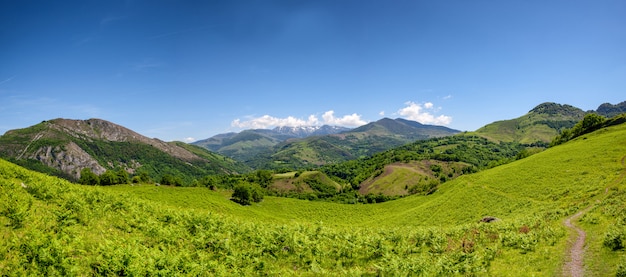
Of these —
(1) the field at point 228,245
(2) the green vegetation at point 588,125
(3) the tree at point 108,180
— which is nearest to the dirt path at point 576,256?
(1) the field at point 228,245

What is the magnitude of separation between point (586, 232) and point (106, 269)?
44.6m

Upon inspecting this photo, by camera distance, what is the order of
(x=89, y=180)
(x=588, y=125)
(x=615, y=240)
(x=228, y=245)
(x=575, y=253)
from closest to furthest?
(x=228, y=245), (x=615, y=240), (x=575, y=253), (x=89, y=180), (x=588, y=125)

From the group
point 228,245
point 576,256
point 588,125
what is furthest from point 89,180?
point 588,125

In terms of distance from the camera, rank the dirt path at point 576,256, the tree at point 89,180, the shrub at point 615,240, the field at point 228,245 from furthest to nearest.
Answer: the tree at point 89,180 < the shrub at point 615,240 < the dirt path at point 576,256 < the field at point 228,245

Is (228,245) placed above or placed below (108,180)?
below

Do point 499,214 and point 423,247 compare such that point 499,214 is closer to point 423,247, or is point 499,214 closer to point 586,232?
point 586,232

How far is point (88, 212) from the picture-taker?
23094 millimetres

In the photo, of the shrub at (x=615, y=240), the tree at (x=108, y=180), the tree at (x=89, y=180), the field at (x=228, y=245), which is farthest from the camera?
the tree at (x=89, y=180)

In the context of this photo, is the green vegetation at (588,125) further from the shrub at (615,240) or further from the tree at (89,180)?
the tree at (89,180)

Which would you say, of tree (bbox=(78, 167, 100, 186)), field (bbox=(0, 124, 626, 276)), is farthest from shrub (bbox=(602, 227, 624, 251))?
tree (bbox=(78, 167, 100, 186))

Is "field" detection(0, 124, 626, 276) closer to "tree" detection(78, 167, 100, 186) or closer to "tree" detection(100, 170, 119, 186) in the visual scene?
"tree" detection(100, 170, 119, 186)

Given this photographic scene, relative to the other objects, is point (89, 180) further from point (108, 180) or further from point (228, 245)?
point (228, 245)

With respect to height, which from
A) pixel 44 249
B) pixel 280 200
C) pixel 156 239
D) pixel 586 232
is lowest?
pixel 280 200

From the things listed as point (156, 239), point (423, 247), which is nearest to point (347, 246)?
point (423, 247)
